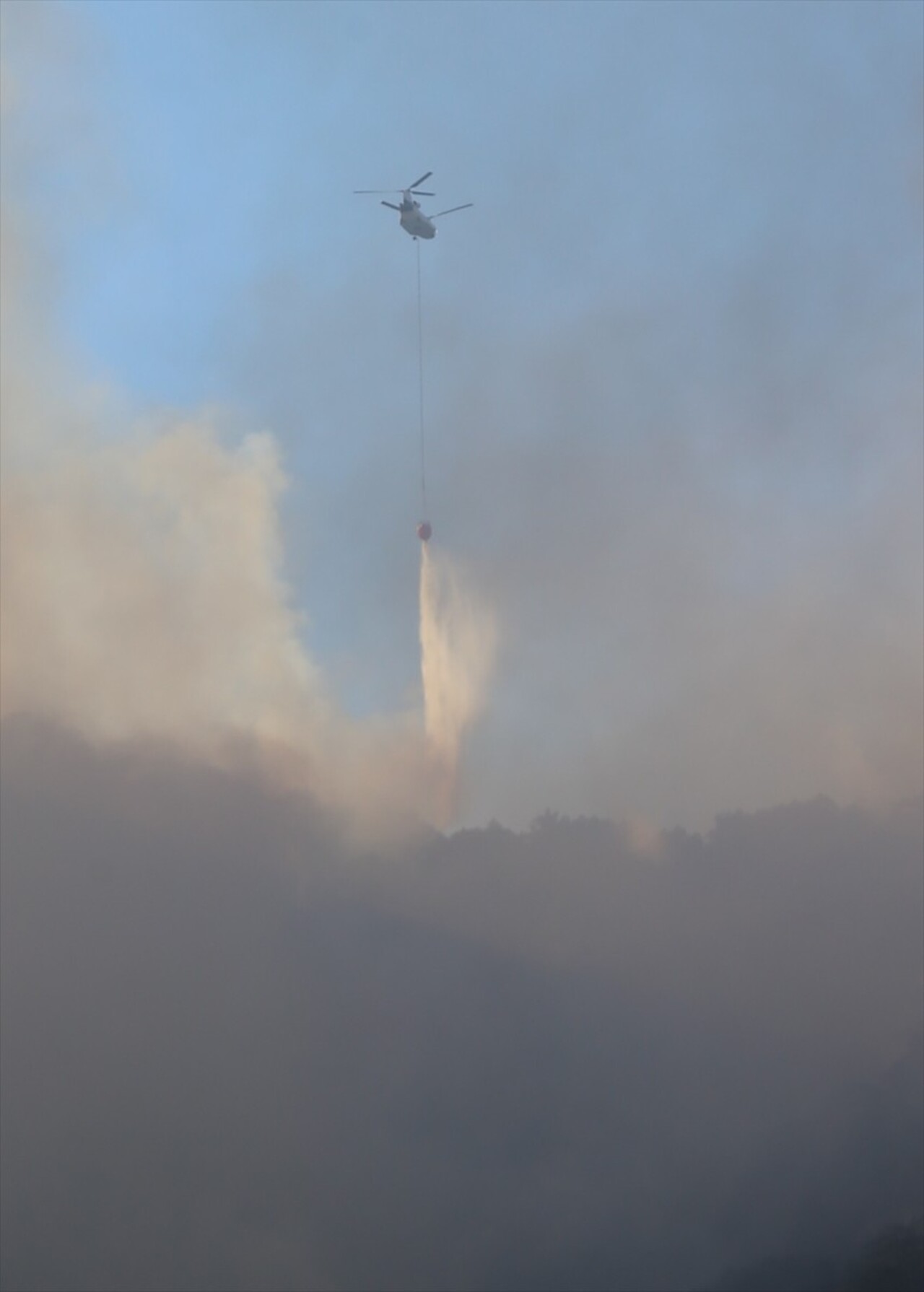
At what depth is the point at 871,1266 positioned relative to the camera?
644 ft

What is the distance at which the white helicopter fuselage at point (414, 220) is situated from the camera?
13012 centimetres

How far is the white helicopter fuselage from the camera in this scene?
5123 inches

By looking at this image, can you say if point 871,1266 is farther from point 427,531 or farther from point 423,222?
point 423,222

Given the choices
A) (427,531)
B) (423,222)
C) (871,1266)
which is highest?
(423,222)

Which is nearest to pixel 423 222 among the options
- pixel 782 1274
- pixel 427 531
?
pixel 427 531

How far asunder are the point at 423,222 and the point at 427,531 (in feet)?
85.5

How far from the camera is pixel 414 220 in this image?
130m

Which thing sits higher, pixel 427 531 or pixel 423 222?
pixel 423 222

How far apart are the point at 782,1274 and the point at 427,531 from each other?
117539 millimetres

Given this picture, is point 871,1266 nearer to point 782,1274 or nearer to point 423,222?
point 782,1274

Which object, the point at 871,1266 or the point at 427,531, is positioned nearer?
the point at 427,531

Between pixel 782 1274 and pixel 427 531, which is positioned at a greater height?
pixel 427 531

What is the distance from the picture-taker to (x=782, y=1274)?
638 feet

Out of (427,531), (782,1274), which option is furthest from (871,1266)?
(427,531)
